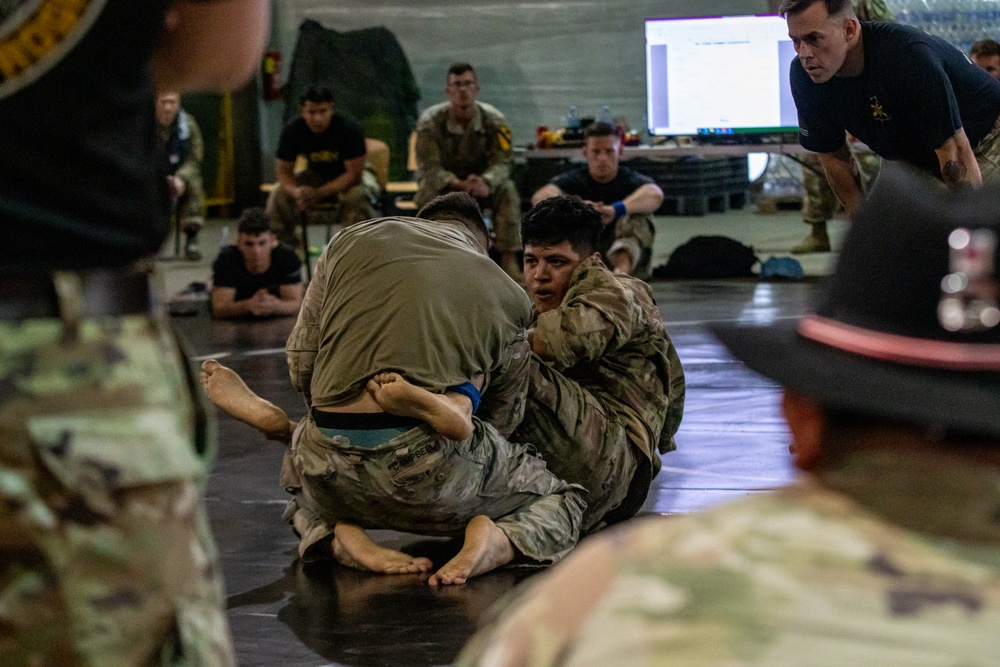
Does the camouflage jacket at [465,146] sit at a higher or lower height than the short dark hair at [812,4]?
lower

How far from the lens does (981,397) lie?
0.94 meters

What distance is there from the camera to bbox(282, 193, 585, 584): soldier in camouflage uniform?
3.69 metres

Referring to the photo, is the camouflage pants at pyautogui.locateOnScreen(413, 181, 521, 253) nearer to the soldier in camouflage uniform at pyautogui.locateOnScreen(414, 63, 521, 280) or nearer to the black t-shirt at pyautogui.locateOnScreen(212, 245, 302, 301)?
the soldier in camouflage uniform at pyautogui.locateOnScreen(414, 63, 521, 280)

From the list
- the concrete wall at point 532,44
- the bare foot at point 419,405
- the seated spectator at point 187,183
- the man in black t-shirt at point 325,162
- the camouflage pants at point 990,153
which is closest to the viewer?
the bare foot at point 419,405

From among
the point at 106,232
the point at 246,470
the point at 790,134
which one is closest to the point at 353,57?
the point at 790,134

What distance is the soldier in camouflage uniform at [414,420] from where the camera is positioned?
369 cm

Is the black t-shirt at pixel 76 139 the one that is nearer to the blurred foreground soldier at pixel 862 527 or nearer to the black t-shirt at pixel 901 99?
the blurred foreground soldier at pixel 862 527

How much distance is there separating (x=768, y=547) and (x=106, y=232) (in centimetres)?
79

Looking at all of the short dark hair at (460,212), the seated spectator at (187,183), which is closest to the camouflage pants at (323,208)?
the seated spectator at (187,183)

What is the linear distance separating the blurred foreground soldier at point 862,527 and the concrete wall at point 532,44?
1248 cm

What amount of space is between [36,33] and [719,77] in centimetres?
955

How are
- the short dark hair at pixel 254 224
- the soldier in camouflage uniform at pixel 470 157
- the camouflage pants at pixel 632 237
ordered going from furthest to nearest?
the soldier in camouflage uniform at pixel 470 157
the camouflage pants at pixel 632 237
the short dark hair at pixel 254 224

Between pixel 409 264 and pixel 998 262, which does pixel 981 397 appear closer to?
pixel 998 262

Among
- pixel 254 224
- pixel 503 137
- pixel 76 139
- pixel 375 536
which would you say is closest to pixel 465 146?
pixel 503 137
